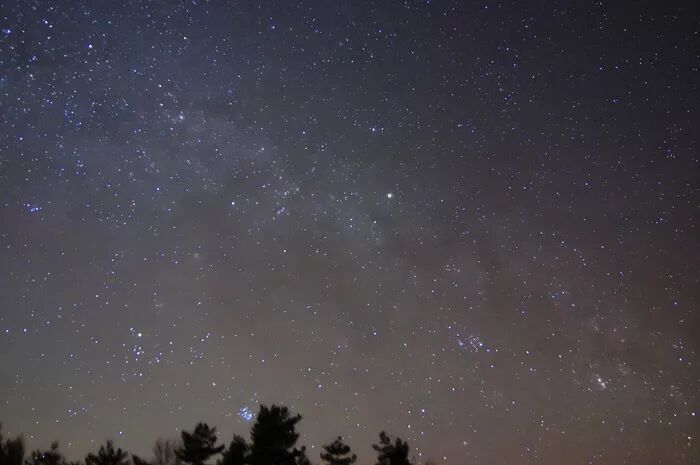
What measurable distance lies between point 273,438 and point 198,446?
245 centimetres

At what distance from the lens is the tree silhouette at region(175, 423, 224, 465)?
53.4 ft

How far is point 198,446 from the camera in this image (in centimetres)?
1631

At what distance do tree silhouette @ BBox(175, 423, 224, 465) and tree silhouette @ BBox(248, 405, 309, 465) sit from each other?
4.54 feet

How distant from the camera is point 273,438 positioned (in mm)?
15961

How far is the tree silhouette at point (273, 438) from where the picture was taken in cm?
1573

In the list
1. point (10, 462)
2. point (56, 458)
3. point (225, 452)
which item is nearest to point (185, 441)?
point (225, 452)

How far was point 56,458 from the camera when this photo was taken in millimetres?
22500

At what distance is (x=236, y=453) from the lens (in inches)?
608

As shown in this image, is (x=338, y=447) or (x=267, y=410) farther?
(x=338, y=447)

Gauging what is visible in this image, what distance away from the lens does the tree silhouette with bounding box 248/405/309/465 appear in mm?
15734

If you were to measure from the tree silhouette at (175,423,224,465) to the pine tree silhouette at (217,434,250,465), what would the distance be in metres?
0.98

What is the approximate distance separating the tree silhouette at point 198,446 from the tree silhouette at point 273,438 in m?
1.38

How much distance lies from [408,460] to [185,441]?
277 inches

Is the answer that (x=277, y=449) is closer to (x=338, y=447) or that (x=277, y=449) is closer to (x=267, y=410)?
(x=267, y=410)
